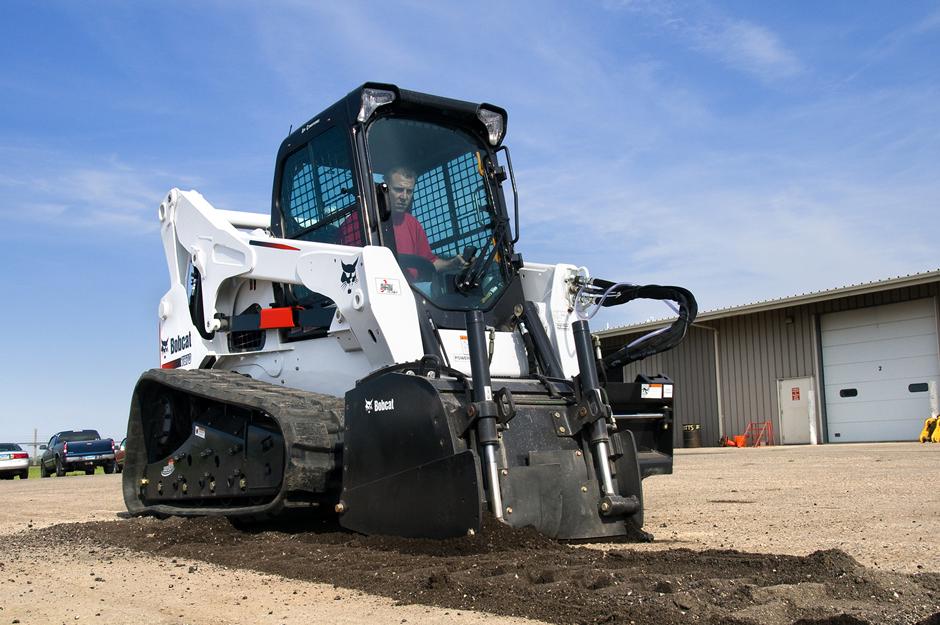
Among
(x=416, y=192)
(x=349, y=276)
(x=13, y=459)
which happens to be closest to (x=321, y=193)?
(x=416, y=192)

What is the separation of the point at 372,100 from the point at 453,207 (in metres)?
1.05

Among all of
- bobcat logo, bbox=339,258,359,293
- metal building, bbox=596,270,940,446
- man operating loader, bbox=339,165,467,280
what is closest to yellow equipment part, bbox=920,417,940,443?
metal building, bbox=596,270,940,446

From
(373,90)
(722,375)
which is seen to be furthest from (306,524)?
(722,375)

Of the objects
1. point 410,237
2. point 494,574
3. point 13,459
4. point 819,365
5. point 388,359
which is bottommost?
point 13,459

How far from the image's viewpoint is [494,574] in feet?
14.9

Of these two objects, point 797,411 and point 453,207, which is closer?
point 453,207

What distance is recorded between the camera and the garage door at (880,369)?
2645cm

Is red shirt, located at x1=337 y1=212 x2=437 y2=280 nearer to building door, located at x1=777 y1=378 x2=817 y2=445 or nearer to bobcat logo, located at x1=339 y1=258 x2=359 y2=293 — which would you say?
bobcat logo, located at x1=339 y1=258 x2=359 y2=293

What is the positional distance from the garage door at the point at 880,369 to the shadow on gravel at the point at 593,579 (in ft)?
77.0

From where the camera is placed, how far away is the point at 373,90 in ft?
23.5

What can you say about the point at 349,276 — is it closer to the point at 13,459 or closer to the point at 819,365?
the point at 819,365

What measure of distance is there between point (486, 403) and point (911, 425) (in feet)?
79.5

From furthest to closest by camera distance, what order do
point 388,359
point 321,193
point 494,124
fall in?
point 494,124 → point 321,193 → point 388,359

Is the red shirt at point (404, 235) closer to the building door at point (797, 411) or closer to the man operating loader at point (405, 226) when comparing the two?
the man operating loader at point (405, 226)
